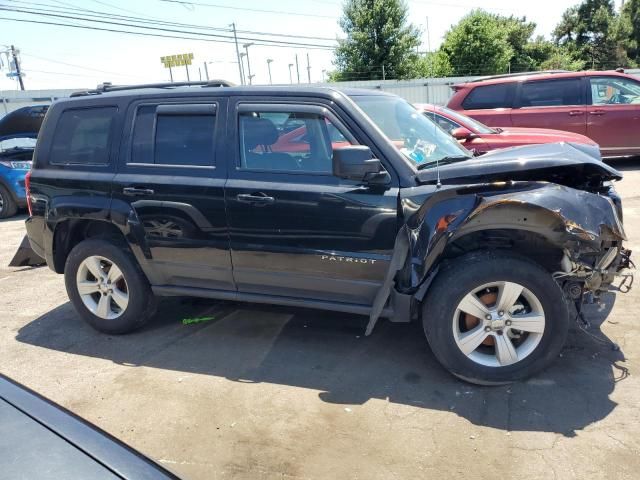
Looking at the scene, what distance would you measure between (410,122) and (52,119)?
3061 mm

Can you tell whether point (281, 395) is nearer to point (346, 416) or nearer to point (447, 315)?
point (346, 416)

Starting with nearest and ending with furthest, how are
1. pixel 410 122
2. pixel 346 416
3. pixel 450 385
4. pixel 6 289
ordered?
pixel 346 416
pixel 450 385
pixel 410 122
pixel 6 289

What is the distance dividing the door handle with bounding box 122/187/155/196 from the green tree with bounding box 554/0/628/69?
152 feet

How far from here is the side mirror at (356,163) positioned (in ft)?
11.1

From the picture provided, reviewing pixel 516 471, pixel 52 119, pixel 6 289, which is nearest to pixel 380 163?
pixel 516 471

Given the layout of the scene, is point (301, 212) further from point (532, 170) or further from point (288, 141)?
point (532, 170)

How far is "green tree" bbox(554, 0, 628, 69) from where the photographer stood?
42625mm

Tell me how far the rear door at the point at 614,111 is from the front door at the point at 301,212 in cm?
824

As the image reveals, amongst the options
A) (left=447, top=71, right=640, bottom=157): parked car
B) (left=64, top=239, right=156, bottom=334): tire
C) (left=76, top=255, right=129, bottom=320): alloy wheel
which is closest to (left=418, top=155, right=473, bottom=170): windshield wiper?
(left=64, top=239, right=156, bottom=334): tire

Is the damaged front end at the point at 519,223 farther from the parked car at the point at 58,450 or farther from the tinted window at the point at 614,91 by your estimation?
the tinted window at the point at 614,91

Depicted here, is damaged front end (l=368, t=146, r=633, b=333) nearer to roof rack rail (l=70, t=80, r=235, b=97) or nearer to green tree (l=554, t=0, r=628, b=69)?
roof rack rail (l=70, t=80, r=235, b=97)

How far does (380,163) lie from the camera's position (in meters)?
3.50

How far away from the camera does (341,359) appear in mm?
3891

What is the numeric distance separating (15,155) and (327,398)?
374 inches
